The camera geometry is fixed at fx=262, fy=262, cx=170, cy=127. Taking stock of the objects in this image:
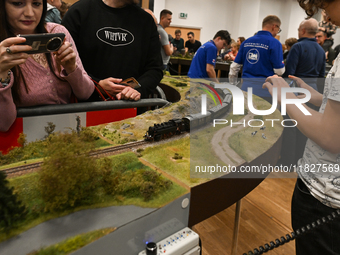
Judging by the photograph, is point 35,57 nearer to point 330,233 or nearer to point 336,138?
point 336,138

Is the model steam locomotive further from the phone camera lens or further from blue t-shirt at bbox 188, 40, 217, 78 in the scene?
blue t-shirt at bbox 188, 40, 217, 78

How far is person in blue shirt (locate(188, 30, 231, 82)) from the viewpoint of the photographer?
16.5 feet

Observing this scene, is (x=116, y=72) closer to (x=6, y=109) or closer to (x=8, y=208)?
(x=6, y=109)

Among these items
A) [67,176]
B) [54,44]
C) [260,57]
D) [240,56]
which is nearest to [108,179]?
[67,176]

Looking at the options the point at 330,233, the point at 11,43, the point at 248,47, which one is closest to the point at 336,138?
the point at 330,233

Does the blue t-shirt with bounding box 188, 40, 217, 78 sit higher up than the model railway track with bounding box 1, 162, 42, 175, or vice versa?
the blue t-shirt with bounding box 188, 40, 217, 78

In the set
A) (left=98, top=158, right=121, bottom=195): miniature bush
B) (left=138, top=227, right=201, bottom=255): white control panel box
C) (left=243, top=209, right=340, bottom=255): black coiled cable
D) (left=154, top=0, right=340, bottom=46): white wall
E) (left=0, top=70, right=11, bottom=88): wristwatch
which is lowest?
(left=243, top=209, right=340, bottom=255): black coiled cable

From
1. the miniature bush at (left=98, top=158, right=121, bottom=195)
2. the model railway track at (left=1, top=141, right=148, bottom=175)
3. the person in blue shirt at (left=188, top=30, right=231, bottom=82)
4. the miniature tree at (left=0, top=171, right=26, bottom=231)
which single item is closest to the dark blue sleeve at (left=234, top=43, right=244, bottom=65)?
the person in blue shirt at (left=188, top=30, right=231, bottom=82)

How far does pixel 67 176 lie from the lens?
3.12 feet

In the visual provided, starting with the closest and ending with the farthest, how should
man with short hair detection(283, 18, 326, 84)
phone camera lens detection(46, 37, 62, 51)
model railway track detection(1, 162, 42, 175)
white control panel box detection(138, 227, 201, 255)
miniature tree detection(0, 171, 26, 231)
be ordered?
miniature tree detection(0, 171, 26, 231)
white control panel box detection(138, 227, 201, 255)
model railway track detection(1, 162, 42, 175)
phone camera lens detection(46, 37, 62, 51)
man with short hair detection(283, 18, 326, 84)

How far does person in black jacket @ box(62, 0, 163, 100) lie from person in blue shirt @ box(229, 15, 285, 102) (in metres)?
2.45

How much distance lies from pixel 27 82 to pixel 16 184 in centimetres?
87

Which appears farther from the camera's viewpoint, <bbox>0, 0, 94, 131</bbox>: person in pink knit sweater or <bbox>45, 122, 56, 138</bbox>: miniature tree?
<bbox>45, 122, 56, 138</bbox>: miniature tree

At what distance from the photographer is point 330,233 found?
4.38ft
